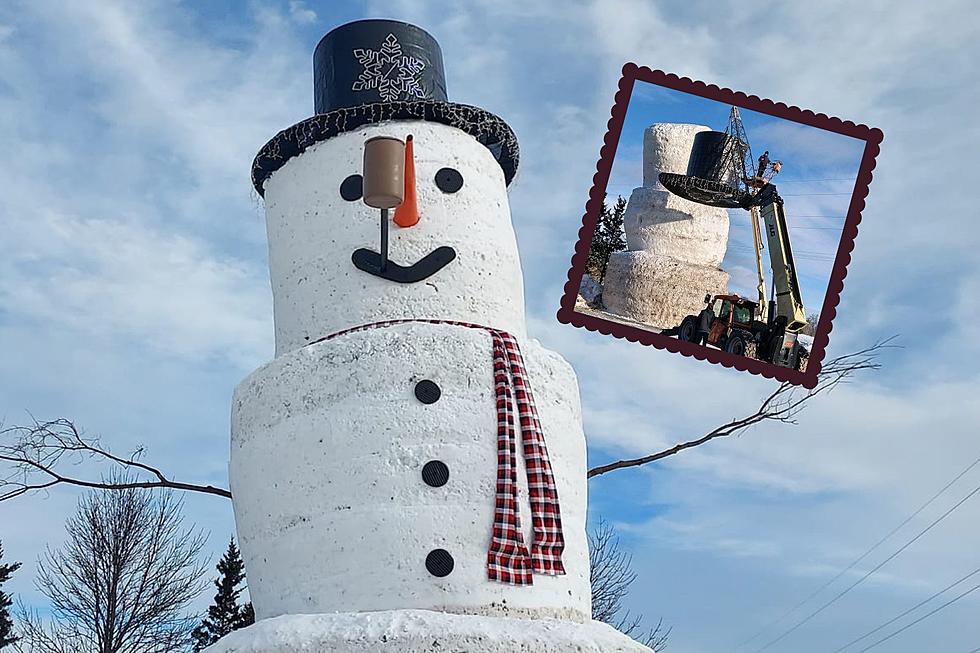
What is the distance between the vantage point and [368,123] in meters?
5.77

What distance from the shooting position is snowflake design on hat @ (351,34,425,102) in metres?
5.96

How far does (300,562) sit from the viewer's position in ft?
16.1

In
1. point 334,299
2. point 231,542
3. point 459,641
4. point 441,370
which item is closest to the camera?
point 459,641

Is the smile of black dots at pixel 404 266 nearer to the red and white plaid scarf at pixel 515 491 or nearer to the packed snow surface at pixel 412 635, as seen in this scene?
the red and white plaid scarf at pixel 515 491

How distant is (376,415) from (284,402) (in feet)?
1.59

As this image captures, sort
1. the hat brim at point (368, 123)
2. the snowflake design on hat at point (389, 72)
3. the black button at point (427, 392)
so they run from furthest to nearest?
the snowflake design on hat at point (389, 72) → the hat brim at point (368, 123) → the black button at point (427, 392)

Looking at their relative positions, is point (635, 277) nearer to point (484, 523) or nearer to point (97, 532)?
point (97, 532)

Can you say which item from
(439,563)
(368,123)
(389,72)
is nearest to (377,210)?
(368,123)

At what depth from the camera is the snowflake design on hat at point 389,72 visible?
5.96 meters

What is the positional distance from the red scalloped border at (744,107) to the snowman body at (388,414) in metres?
0.31

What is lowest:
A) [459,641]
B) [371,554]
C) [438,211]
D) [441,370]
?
[459,641]

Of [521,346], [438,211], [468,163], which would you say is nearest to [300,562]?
[521,346]

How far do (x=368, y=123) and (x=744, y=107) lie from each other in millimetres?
1892

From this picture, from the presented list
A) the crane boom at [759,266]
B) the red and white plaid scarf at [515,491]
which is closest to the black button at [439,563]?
the red and white plaid scarf at [515,491]
